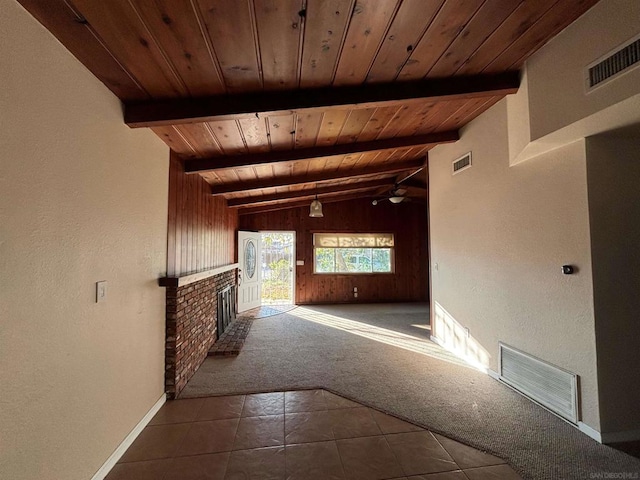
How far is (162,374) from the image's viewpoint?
2422mm

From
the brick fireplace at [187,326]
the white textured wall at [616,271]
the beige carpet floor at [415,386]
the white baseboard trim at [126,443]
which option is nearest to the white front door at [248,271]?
the beige carpet floor at [415,386]

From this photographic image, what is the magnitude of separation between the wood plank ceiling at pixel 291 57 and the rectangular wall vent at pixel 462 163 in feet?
2.14

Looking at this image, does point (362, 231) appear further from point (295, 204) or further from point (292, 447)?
point (292, 447)

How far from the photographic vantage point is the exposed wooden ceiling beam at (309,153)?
9.71ft

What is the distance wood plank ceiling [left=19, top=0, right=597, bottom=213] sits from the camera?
128 cm

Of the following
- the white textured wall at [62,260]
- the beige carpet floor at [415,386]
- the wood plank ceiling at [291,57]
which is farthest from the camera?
the beige carpet floor at [415,386]

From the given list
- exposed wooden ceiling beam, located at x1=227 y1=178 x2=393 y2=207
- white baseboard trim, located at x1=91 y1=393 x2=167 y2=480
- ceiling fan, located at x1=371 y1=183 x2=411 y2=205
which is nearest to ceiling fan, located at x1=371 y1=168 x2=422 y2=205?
ceiling fan, located at x1=371 y1=183 x2=411 y2=205

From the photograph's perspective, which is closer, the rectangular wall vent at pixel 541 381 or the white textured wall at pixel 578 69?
the white textured wall at pixel 578 69

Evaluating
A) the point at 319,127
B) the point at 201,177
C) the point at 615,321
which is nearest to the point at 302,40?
the point at 319,127

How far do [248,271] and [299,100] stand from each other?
4.66 metres

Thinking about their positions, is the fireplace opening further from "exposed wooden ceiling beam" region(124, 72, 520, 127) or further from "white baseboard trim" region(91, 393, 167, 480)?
"exposed wooden ceiling beam" region(124, 72, 520, 127)

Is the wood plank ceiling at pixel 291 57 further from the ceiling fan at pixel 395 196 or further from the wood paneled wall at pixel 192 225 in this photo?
the ceiling fan at pixel 395 196

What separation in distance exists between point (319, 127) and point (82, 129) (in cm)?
174

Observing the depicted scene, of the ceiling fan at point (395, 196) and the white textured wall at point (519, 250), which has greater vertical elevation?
the ceiling fan at point (395, 196)
